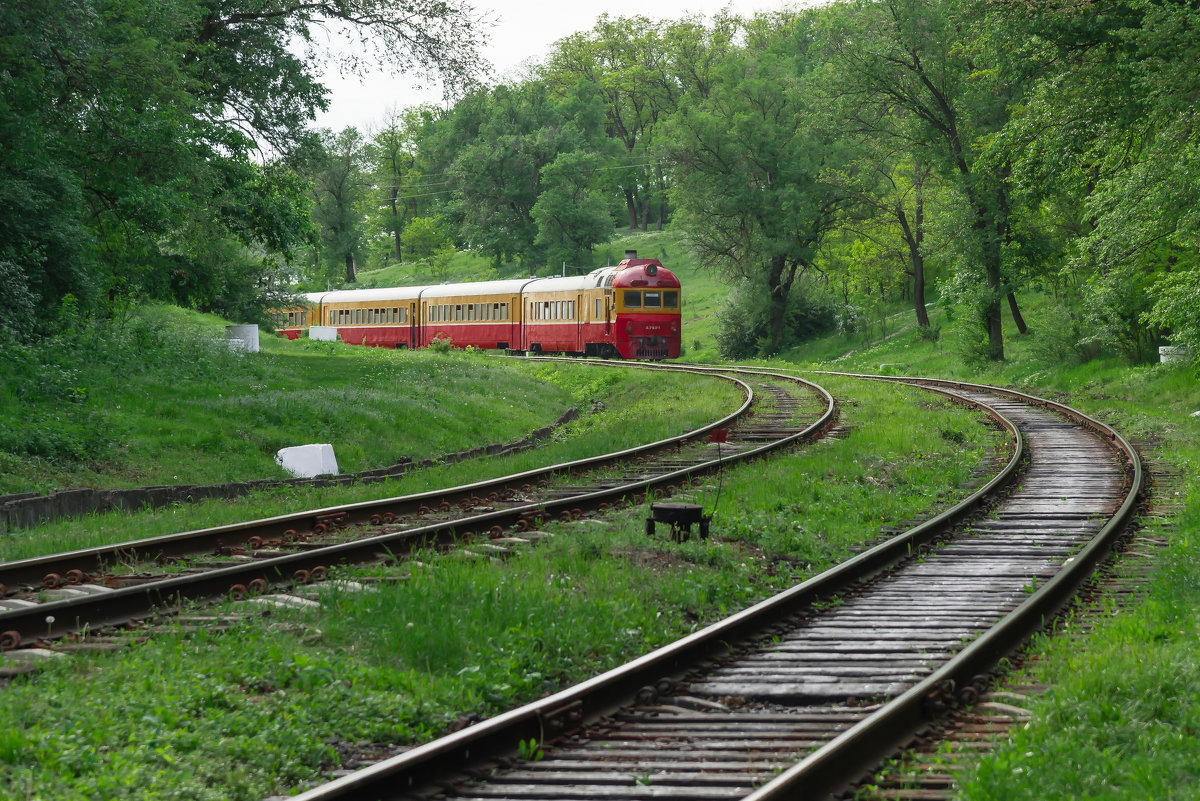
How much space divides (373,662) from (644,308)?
3547cm

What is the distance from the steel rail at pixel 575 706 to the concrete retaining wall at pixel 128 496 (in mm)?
7717

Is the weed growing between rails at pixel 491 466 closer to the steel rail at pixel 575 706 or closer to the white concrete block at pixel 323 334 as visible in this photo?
the steel rail at pixel 575 706

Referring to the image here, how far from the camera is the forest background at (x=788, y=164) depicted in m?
17.8

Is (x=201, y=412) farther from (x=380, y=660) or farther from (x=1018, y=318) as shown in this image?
(x=1018, y=318)

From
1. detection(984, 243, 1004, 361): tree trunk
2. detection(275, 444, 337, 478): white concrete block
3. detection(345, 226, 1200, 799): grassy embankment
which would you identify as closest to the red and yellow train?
detection(984, 243, 1004, 361): tree trunk

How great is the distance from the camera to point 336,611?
7.17 m

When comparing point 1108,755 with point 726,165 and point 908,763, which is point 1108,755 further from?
point 726,165

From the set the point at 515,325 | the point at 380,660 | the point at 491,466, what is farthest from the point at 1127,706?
the point at 515,325

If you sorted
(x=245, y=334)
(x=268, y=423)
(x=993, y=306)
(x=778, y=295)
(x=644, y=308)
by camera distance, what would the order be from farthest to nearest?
(x=778, y=295), (x=644, y=308), (x=993, y=306), (x=245, y=334), (x=268, y=423)

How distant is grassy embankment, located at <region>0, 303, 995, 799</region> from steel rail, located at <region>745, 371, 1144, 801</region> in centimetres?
179

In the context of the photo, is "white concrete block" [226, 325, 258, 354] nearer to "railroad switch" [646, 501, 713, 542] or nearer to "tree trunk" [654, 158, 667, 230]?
"railroad switch" [646, 501, 713, 542]

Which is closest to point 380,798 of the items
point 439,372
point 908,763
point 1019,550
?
point 908,763

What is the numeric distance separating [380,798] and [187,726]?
119cm

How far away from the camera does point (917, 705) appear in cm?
552
